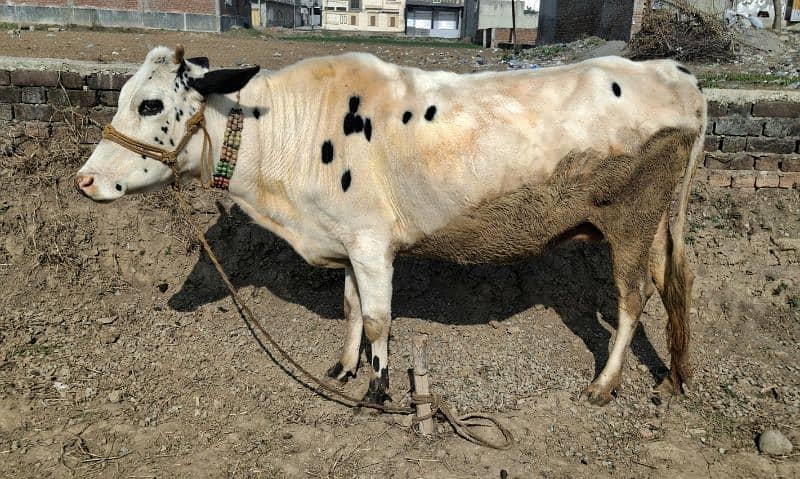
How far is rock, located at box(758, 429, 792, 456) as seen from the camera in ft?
13.1

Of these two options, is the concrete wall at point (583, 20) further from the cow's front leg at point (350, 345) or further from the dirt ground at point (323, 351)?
the cow's front leg at point (350, 345)

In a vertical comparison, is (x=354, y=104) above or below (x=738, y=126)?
above

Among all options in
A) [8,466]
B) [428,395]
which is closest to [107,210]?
[8,466]

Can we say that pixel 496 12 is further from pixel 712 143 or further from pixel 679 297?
pixel 679 297

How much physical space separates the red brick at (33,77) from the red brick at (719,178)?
6.35 meters

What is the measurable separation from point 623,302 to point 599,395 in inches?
26.9

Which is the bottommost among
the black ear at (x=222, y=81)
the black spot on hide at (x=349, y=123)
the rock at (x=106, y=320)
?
the rock at (x=106, y=320)

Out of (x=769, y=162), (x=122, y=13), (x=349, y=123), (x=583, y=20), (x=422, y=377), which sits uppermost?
(x=122, y=13)

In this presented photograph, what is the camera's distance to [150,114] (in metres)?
3.73

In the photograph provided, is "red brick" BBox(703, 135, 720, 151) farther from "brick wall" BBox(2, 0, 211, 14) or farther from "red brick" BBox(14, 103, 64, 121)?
"brick wall" BBox(2, 0, 211, 14)

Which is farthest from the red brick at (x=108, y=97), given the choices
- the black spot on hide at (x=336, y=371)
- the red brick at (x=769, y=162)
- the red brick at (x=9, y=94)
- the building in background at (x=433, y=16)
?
the building in background at (x=433, y=16)

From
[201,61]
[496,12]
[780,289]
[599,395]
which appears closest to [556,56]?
[780,289]

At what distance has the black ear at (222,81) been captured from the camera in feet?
12.0

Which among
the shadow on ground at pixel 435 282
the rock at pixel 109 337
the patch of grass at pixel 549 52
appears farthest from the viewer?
Answer: the patch of grass at pixel 549 52
